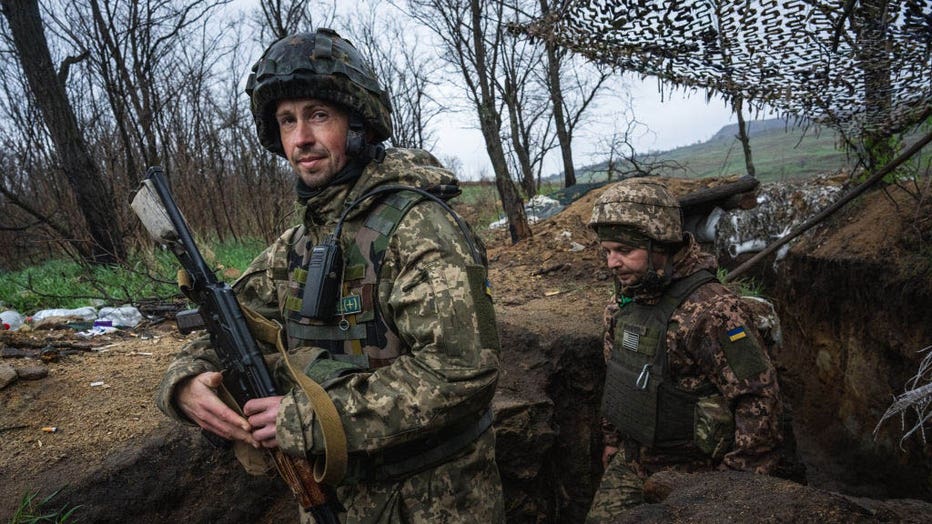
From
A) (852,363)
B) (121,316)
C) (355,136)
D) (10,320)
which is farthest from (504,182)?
(355,136)

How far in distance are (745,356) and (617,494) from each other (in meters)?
1.02

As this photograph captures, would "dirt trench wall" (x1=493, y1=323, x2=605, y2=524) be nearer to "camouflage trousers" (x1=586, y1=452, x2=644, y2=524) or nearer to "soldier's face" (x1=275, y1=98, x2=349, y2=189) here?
"camouflage trousers" (x1=586, y1=452, x2=644, y2=524)

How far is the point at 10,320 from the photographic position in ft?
14.1

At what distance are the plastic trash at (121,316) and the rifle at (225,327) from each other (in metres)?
3.31

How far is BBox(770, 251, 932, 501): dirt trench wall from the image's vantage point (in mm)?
3736

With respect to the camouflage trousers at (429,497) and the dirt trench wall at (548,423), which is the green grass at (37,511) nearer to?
the camouflage trousers at (429,497)

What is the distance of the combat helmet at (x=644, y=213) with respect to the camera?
2.69 m

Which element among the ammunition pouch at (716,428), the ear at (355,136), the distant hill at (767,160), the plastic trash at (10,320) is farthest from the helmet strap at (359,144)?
the distant hill at (767,160)

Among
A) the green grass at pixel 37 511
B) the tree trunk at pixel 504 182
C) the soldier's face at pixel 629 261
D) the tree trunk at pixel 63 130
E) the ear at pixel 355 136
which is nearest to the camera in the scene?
the ear at pixel 355 136

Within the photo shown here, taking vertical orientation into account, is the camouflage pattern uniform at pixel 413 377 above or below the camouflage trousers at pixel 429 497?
above

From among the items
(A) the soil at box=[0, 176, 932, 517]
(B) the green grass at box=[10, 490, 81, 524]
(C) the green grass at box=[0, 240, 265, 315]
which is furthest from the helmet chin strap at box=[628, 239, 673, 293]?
(C) the green grass at box=[0, 240, 265, 315]

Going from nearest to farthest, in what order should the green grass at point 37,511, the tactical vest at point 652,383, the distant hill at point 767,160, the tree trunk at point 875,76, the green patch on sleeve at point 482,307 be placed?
the green patch on sleeve at point 482,307 < the green grass at point 37,511 < the tree trunk at point 875,76 < the tactical vest at point 652,383 < the distant hill at point 767,160

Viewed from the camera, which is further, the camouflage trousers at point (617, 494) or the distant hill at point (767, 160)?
the distant hill at point (767, 160)

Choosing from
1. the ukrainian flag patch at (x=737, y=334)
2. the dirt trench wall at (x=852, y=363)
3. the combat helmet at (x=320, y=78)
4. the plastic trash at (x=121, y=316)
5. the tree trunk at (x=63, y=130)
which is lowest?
the dirt trench wall at (x=852, y=363)
